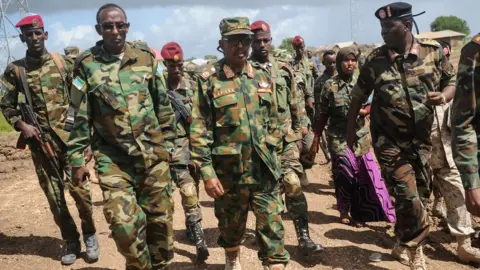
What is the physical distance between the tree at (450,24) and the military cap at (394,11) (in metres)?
88.4

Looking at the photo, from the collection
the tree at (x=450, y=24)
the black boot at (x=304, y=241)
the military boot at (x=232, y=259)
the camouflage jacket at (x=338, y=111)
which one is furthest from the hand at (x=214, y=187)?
the tree at (x=450, y=24)

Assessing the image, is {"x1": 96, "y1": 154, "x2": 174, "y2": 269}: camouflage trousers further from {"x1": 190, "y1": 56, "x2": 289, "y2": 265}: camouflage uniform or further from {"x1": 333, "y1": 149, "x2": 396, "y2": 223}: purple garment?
{"x1": 333, "y1": 149, "x2": 396, "y2": 223}: purple garment

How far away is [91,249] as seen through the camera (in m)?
5.85

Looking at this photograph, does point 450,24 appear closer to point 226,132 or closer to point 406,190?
point 406,190

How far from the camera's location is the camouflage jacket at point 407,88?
479cm

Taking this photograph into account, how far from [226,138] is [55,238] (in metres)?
3.42

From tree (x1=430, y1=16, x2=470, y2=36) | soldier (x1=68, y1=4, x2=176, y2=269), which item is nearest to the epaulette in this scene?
soldier (x1=68, y1=4, x2=176, y2=269)

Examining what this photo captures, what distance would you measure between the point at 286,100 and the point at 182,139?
133cm

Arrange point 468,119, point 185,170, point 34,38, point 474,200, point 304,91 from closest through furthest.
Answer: point 474,200 < point 468,119 < point 34,38 < point 185,170 < point 304,91

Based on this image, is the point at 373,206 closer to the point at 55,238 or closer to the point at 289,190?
the point at 289,190

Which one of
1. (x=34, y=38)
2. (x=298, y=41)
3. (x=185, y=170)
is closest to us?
(x=34, y=38)

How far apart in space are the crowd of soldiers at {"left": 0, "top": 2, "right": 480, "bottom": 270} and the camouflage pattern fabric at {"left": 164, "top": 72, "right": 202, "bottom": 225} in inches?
0.8

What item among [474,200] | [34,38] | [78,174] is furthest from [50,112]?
[474,200]

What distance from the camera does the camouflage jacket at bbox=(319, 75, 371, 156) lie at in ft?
22.3
